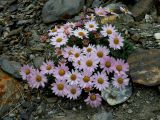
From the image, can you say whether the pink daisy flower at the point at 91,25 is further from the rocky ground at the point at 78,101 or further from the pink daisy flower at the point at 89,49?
the rocky ground at the point at 78,101

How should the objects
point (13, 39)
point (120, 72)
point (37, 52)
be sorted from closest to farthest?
point (120, 72) < point (37, 52) < point (13, 39)

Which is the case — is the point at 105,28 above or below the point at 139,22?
above

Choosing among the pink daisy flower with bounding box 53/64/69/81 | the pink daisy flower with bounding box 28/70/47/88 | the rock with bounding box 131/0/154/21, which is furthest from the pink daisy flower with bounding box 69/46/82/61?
the rock with bounding box 131/0/154/21

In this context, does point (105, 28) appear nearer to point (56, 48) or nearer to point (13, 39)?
point (56, 48)

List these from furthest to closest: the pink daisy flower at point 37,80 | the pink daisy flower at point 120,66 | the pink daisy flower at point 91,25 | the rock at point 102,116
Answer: the pink daisy flower at point 91,25 → the pink daisy flower at point 37,80 → the pink daisy flower at point 120,66 → the rock at point 102,116

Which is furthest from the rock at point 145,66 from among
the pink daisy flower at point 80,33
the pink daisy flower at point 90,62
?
the pink daisy flower at point 80,33

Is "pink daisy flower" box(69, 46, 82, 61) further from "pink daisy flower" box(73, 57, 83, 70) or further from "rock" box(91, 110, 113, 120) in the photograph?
"rock" box(91, 110, 113, 120)

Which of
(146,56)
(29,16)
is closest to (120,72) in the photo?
(146,56)

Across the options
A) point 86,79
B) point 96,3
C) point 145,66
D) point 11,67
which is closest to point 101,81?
point 86,79
